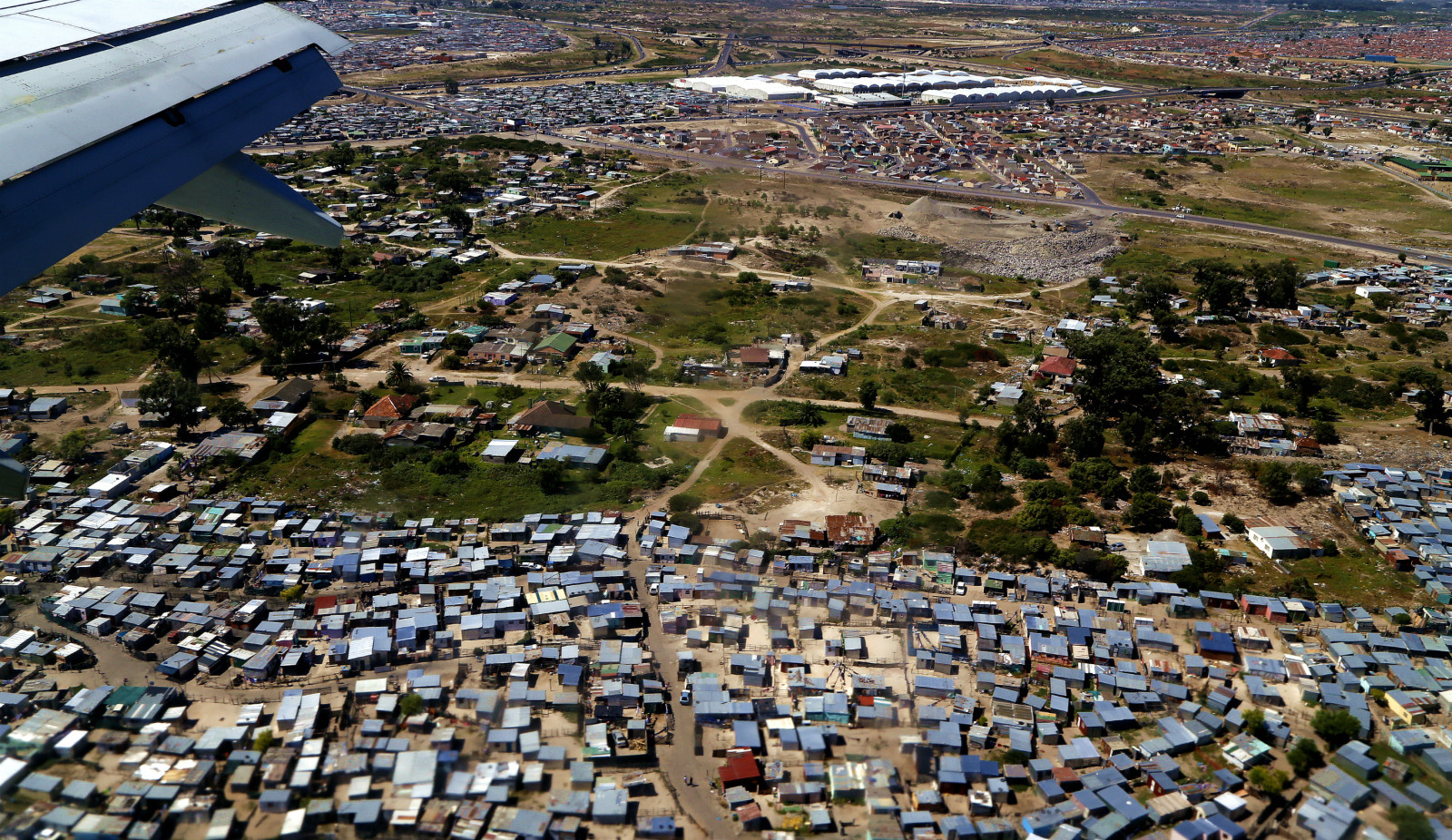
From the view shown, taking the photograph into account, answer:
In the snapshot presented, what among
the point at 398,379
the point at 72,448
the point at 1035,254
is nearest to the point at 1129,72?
the point at 1035,254

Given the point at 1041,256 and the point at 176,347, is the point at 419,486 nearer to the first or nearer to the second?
the point at 176,347

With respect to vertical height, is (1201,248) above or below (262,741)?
above

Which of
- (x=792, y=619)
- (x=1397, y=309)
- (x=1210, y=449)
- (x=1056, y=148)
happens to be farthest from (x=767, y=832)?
(x=1056, y=148)

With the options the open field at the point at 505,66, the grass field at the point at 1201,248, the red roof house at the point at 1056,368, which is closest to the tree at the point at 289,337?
the red roof house at the point at 1056,368

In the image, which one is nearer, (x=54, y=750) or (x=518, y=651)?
(x=54, y=750)

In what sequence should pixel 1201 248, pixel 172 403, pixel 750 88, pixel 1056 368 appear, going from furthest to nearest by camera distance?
pixel 750 88 → pixel 1201 248 → pixel 1056 368 → pixel 172 403

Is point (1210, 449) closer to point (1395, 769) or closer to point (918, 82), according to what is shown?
point (1395, 769)
